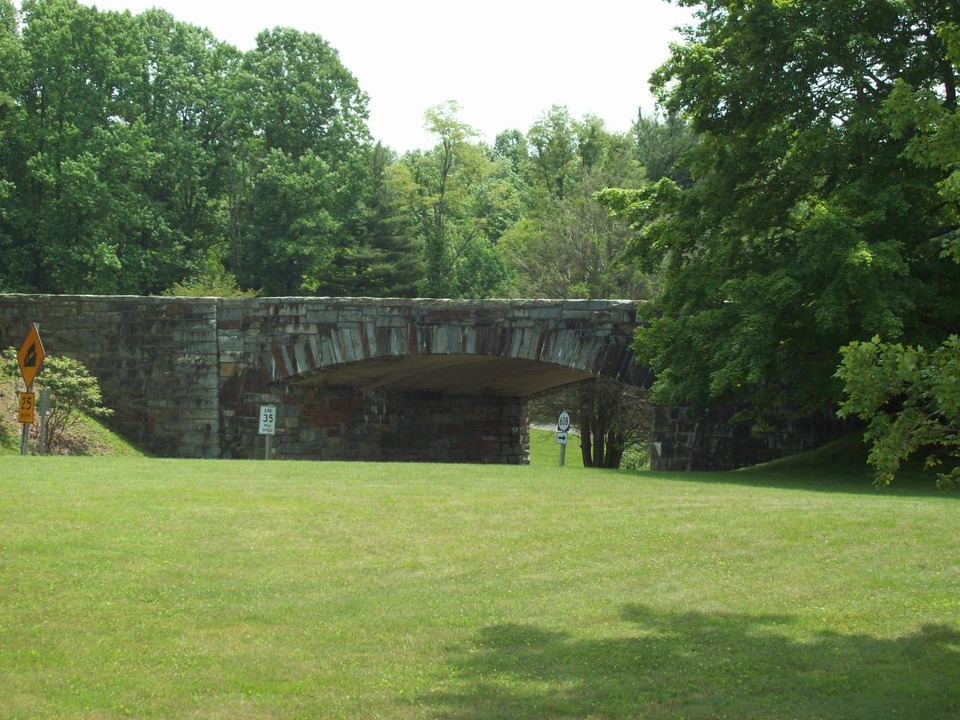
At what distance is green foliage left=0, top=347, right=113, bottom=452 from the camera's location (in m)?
23.6

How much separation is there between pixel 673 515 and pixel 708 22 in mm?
10488

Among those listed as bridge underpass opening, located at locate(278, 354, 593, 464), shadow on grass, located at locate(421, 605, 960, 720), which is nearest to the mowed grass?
shadow on grass, located at locate(421, 605, 960, 720)

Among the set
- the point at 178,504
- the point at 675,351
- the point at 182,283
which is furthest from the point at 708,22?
the point at 182,283

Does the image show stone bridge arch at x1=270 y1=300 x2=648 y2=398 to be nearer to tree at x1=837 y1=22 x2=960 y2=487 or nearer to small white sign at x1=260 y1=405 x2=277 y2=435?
small white sign at x1=260 y1=405 x2=277 y2=435

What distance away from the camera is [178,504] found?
12641 millimetres

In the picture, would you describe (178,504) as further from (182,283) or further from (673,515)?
(182,283)

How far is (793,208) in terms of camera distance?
20156 millimetres

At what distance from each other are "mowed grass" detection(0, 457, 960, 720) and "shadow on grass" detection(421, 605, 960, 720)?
2 cm

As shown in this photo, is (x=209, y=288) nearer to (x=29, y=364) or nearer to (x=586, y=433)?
(x=586, y=433)

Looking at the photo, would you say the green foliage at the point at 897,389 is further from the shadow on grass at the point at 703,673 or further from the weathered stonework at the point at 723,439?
the weathered stonework at the point at 723,439

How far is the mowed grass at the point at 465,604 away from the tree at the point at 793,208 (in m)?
4.11

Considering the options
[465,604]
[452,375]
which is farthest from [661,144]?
[465,604]

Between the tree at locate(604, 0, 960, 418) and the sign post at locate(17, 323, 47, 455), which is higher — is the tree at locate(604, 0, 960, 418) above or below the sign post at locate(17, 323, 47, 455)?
above

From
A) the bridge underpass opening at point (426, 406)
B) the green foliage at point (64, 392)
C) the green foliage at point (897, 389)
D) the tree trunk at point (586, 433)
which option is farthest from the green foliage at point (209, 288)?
the green foliage at point (897, 389)
